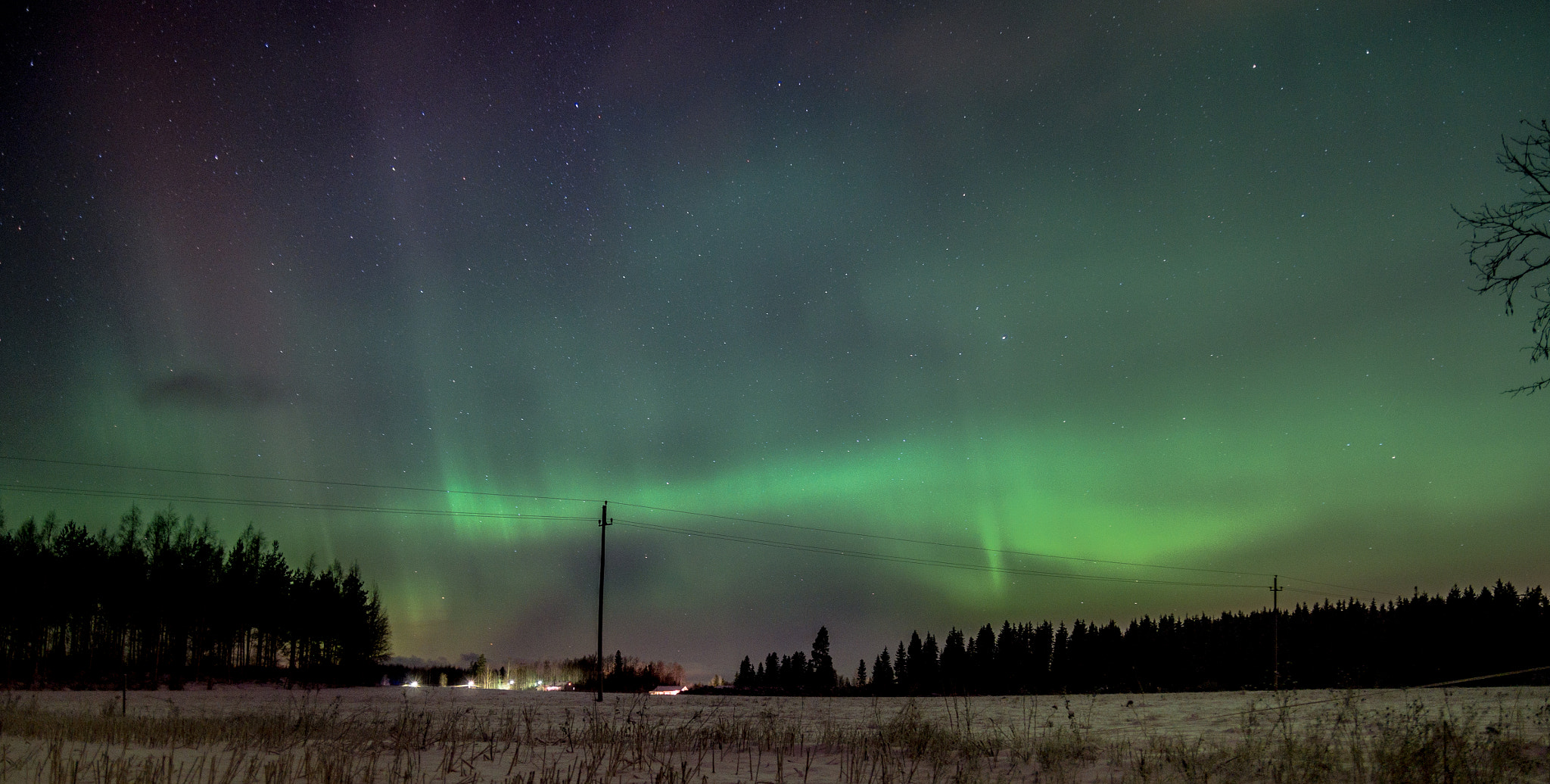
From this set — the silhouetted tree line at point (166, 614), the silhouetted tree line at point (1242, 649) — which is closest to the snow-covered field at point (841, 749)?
the silhouetted tree line at point (166, 614)

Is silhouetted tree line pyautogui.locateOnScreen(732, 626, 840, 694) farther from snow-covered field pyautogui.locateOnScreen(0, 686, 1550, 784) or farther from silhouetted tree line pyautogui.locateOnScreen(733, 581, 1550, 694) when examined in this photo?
snow-covered field pyautogui.locateOnScreen(0, 686, 1550, 784)

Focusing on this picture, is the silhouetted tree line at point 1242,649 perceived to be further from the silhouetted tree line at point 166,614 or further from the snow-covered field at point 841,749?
the snow-covered field at point 841,749

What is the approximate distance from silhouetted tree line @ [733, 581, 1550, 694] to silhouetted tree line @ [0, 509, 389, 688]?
45.3 m

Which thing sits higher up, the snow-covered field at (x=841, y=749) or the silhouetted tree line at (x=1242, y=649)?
the snow-covered field at (x=841, y=749)

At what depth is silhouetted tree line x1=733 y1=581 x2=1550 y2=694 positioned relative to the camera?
10406 centimetres

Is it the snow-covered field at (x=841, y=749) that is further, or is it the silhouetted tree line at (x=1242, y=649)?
the silhouetted tree line at (x=1242, y=649)

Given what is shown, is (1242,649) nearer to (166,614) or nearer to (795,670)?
(795,670)

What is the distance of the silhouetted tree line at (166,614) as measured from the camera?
6094 cm

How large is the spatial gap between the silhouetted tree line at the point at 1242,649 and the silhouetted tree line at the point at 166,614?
149 feet

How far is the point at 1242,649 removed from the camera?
12369 cm

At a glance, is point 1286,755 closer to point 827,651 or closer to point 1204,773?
point 1204,773

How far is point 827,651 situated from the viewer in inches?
4909

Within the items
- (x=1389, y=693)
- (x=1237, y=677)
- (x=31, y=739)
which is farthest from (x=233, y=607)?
(x=1237, y=677)

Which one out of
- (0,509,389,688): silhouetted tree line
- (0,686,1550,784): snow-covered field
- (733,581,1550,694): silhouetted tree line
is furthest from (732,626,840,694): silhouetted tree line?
(0,686,1550,784): snow-covered field
